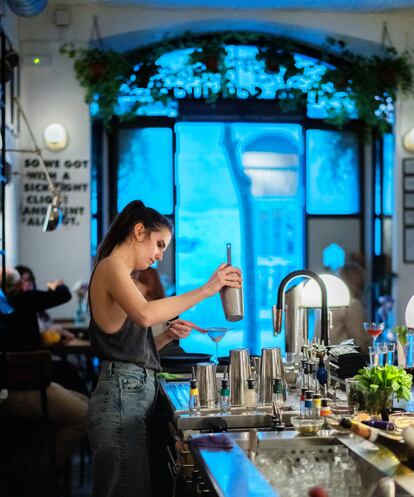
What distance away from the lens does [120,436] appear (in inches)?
136

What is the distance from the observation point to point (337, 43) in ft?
30.1

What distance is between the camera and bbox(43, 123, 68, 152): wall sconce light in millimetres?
8422

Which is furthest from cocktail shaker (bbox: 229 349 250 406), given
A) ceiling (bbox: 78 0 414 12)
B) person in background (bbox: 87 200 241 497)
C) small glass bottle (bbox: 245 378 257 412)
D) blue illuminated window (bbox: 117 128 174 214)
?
blue illuminated window (bbox: 117 128 174 214)

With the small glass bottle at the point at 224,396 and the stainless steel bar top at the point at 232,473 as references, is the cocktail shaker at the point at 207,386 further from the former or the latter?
the stainless steel bar top at the point at 232,473

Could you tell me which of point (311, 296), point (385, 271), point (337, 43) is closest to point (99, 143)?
point (337, 43)

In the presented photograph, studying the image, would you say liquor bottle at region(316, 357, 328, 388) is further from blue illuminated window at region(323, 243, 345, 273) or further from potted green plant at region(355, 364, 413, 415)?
blue illuminated window at region(323, 243, 345, 273)

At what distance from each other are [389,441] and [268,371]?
1086 millimetres

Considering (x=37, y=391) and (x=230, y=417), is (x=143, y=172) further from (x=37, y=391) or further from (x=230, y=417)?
(x=230, y=417)

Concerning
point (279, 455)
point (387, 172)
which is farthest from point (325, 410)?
point (387, 172)

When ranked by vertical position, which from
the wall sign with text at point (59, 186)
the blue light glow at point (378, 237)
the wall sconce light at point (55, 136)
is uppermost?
the wall sconce light at point (55, 136)

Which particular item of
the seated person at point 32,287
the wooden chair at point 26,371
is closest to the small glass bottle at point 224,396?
the wooden chair at point 26,371

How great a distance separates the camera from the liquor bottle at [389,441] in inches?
92.4

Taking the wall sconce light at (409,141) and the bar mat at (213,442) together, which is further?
the wall sconce light at (409,141)

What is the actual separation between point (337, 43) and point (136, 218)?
6.06m
